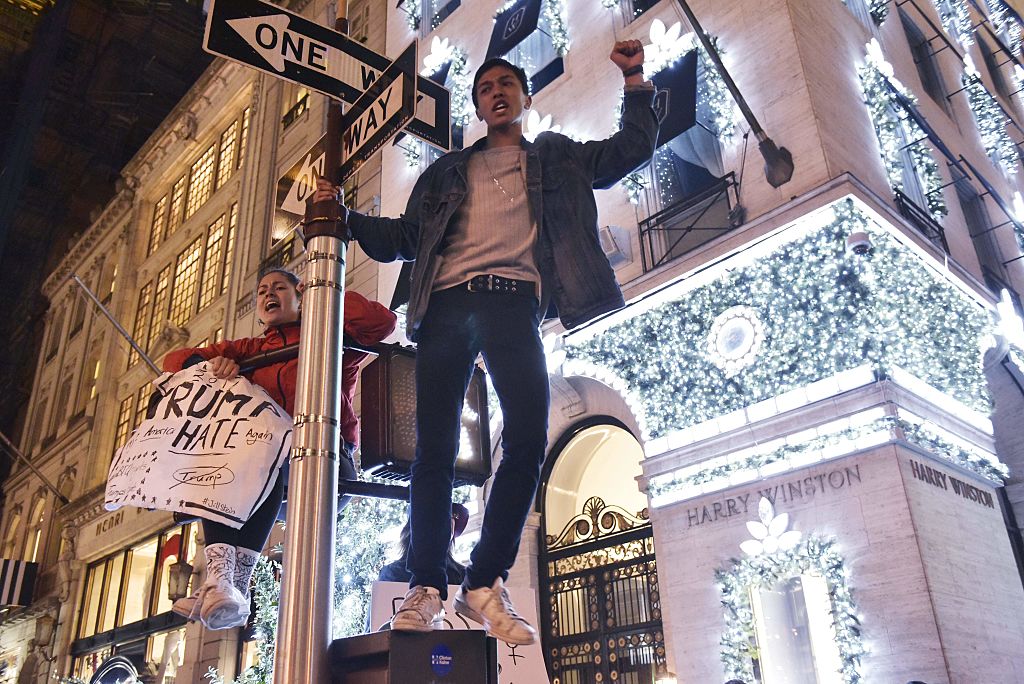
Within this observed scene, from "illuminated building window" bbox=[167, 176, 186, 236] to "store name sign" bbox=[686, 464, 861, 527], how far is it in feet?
75.4

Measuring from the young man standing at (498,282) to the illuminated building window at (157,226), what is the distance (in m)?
27.6

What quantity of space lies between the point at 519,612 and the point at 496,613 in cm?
223

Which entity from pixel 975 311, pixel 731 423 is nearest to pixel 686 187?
pixel 731 423

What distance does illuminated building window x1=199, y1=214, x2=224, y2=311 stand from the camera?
23.6 meters

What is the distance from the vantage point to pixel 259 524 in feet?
11.3

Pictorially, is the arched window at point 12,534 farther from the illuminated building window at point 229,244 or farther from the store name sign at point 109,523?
the illuminated building window at point 229,244

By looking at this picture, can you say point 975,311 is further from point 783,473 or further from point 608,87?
point 608,87

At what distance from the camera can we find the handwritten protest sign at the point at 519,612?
4.81 meters

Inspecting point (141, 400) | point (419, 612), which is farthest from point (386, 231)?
point (141, 400)

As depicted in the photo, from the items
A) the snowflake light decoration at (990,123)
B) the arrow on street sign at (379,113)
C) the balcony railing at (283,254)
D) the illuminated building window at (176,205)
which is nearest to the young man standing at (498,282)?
the arrow on street sign at (379,113)

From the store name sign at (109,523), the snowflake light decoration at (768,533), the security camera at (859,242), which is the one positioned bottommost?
the snowflake light decoration at (768,533)

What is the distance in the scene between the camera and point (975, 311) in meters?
11.4

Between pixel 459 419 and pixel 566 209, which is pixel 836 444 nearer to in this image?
pixel 566 209

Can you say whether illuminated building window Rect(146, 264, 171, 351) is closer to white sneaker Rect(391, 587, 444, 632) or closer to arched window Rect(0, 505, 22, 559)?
arched window Rect(0, 505, 22, 559)
